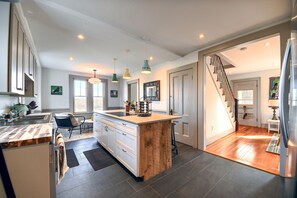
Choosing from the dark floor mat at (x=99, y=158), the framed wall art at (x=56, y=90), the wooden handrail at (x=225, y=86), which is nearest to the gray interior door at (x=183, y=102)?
the wooden handrail at (x=225, y=86)

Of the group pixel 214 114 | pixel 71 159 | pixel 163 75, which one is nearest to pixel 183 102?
pixel 214 114

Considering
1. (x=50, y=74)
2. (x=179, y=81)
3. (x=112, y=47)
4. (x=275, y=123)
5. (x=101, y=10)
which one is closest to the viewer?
(x=101, y=10)

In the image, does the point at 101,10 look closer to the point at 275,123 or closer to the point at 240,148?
the point at 240,148

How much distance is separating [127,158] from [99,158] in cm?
91

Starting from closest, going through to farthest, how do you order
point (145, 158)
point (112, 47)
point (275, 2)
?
point (275, 2) < point (145, 158) < point (112, 47)

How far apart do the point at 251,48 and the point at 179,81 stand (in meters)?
1.95

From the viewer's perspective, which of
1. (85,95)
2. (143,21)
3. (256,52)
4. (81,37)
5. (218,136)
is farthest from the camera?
(85,95)

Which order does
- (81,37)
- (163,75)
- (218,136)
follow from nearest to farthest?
(81,37) → (218,136) → (163,75)

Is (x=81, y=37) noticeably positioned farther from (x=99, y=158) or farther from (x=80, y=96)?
(x=80, y=96)

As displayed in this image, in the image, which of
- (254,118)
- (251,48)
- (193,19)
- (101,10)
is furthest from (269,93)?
(101,10)

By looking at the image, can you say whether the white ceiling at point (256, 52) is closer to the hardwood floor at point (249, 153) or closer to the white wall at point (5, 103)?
the hardwood floor at point (249, 153)

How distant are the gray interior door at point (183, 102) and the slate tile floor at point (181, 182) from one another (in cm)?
103

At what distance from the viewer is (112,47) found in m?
2.89

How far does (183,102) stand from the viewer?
3.45 metres
